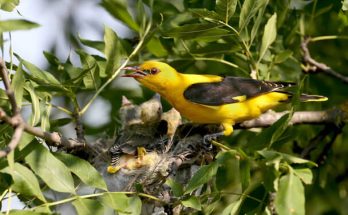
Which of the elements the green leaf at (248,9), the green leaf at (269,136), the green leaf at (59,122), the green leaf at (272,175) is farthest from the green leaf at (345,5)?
the green leaf at (59,122)

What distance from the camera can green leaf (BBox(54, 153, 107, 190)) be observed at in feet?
8.59

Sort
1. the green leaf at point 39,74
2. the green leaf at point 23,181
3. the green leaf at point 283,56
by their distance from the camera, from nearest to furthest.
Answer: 1. the green leaf at point 23,181
2. the green leaf at point 39,74
3. the green leaf at point 283,56

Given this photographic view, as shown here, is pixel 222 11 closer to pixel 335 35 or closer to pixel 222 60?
pixel 222 60

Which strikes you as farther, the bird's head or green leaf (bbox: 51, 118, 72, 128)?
the bird's head

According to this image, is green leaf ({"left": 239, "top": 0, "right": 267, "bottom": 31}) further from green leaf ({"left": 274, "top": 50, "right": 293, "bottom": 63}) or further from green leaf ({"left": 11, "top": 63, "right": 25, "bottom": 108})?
green leaf ({"left": 11, "top": 63, "right": 25, "bottom": 108})

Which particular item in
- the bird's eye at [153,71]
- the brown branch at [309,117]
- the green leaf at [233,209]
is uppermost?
the green leaf at [233,209]

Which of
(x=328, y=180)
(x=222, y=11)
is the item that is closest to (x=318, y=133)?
(x=328, y=180)

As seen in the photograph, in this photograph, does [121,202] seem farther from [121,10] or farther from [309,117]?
[309,117]

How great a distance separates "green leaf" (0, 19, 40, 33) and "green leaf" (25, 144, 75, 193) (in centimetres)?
42

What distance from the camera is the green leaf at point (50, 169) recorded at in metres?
2.44

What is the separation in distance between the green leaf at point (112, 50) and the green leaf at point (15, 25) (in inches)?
42.9

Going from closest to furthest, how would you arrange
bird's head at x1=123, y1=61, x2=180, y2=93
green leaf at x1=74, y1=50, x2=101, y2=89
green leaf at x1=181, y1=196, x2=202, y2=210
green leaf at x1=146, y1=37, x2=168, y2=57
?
green leaf at x1=181, y1=196, x2=202, y2=210 < green leaf at x1=74, y1=50, x2=101, y2=89 < green leaf at x1=146, y1=37, x2=168, y2=57 < bird's head at x1=123, y1=61, x2=180, y2=93

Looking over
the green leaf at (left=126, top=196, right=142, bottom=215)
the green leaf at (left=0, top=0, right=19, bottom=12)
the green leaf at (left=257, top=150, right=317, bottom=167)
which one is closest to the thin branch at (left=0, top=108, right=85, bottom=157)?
the green leaf at (left=126, top=196, right=142, bottom=215)

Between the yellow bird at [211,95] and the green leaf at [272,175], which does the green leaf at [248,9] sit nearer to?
the yellow bird at [211,95]
